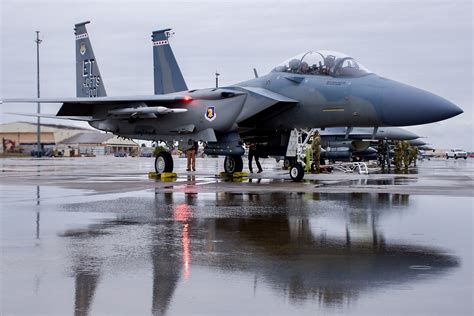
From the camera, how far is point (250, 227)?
24.0 ft

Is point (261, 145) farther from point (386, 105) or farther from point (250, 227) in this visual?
point (250, 227)

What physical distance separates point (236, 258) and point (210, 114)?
40.2 ft

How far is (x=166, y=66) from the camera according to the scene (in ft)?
74.4

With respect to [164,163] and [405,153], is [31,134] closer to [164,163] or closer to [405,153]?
[405,153]

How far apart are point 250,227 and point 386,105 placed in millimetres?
8125

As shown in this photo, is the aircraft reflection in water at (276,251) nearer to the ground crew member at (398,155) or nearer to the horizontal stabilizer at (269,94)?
the horizontal stabilizer at (269,94)

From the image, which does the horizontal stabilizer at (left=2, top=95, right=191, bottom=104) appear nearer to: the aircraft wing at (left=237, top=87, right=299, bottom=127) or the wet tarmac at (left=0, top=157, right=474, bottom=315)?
the aircraft wing at (left=237, top=87, right=299, bottom=127)

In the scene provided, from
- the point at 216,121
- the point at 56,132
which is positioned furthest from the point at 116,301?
the point at 56,132

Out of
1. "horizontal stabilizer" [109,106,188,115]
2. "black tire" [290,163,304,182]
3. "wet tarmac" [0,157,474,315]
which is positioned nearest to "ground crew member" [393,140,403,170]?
"black tire" [290,163,304,182]

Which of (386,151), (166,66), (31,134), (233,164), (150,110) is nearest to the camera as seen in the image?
(150,110)

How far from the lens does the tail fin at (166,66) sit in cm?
2257

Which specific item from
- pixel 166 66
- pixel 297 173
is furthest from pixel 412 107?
pixel 166 66

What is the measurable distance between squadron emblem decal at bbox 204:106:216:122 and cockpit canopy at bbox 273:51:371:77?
8.32 feet

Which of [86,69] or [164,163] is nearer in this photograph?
[164,163]
